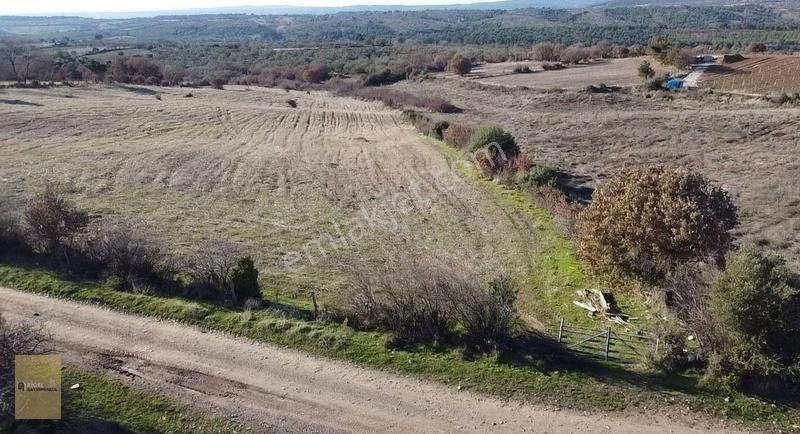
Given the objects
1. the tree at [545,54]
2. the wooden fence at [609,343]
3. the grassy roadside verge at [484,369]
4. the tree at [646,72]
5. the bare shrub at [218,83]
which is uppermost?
the tree at [545,54]

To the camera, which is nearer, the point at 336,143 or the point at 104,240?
the point at 104,240

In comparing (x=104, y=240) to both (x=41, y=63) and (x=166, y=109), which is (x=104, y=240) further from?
(x=41, y=63)

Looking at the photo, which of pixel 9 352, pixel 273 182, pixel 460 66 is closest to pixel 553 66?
pixel 460 66

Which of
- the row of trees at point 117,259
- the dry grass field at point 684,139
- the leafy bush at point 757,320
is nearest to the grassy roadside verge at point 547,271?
the leafy bush at point 757,320

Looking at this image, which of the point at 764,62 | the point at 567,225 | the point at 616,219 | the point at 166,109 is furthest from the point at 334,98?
the point at 616,219

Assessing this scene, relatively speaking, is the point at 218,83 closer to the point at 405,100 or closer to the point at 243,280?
the point at 405,100

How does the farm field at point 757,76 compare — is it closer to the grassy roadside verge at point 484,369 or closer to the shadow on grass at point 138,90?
the grassy roadside verge at point 484,369
